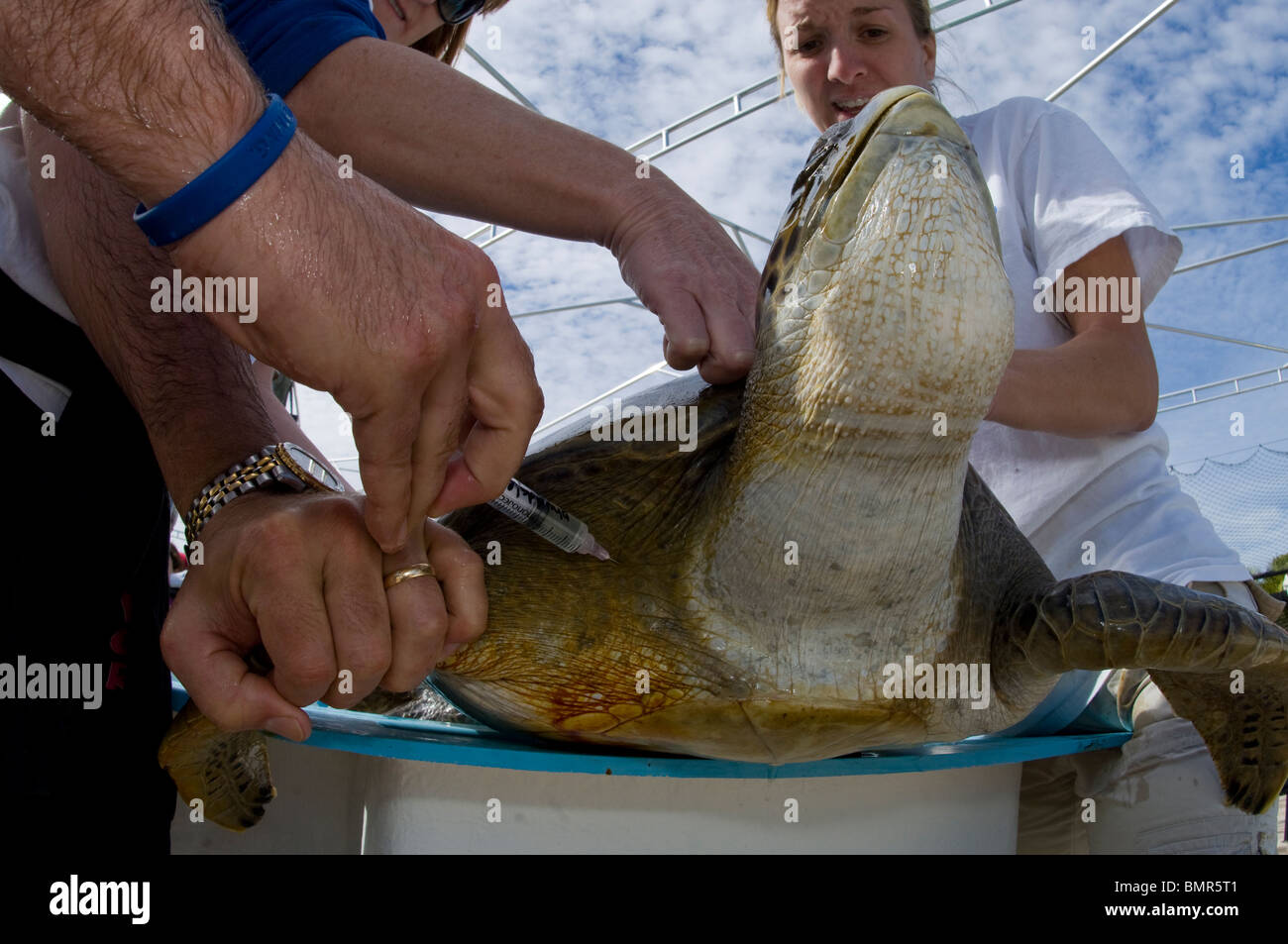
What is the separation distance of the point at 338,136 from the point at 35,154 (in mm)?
406

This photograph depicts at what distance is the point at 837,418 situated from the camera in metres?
1.01

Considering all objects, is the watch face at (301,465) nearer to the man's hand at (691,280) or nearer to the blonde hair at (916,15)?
the man's hand at (691,280)

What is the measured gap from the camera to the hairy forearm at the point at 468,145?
3.82 feet

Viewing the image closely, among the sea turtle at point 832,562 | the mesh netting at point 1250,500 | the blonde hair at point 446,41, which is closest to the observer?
the sea turtle at point 832,562

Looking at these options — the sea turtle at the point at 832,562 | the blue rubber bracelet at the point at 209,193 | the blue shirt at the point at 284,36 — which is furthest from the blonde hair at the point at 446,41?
the blue rubber bracelet at the point at 209,193

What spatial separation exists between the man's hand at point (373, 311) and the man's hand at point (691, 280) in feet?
1.25

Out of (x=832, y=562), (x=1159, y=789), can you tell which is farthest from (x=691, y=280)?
(x=1159, y=789)

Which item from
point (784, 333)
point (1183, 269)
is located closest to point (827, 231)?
point (784, 333)

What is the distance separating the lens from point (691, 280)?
109 centimetres

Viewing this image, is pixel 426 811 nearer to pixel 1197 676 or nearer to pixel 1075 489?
pixel 1197 676

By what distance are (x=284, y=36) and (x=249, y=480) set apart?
0.61 metres

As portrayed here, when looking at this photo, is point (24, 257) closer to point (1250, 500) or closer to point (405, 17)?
point (405, 17)

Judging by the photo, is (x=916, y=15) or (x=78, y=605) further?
(x=916, y=15)

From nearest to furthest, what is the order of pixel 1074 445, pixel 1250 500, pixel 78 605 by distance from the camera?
pixel 78 605
pixel 1074 445
pixel 1250 500
